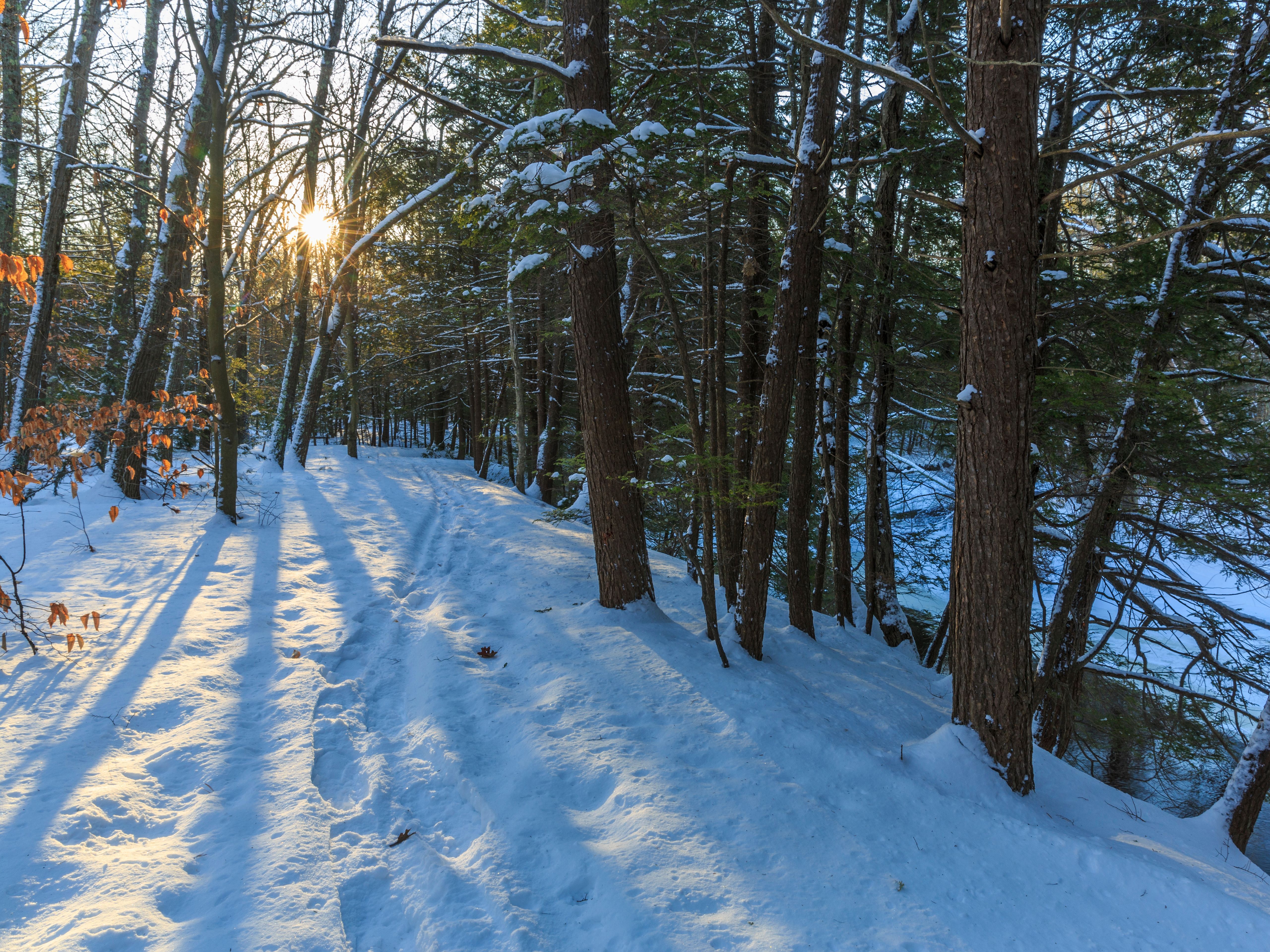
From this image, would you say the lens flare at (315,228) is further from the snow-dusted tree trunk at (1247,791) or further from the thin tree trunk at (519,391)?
the snow-dusted tree trunk at (1247,791)

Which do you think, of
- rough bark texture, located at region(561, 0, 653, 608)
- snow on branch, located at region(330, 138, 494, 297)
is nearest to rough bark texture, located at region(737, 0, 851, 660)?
rough bark texture, located at region(561, 0, 653, 608)

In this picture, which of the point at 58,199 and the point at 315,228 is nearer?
the point at 58,199

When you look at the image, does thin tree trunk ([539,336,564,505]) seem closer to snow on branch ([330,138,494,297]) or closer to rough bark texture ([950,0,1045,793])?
snow on branch ([330,138,494,297])

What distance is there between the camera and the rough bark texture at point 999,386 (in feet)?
11.9

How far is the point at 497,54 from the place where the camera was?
5074mm

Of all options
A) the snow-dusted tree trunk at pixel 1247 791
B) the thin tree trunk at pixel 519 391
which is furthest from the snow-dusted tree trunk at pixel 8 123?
the snow-dusted tree trunk at pixel 1247 791

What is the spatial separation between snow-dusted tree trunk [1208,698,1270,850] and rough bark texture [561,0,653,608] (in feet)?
16.1

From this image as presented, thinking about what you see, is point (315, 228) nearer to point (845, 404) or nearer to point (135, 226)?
point (135, 226)

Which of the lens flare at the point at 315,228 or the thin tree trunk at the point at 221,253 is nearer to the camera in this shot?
the thin tree trunk at the point at 221,253

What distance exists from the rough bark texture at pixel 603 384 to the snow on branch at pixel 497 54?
0.11 m

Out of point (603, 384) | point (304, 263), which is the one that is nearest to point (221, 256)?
point (603, 384)

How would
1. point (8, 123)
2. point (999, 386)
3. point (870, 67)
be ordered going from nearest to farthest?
point (870, 67) → point (999, 386) → point (8, 123)

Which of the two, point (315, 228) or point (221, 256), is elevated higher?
point (315, 228)

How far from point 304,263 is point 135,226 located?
14.1 ft
